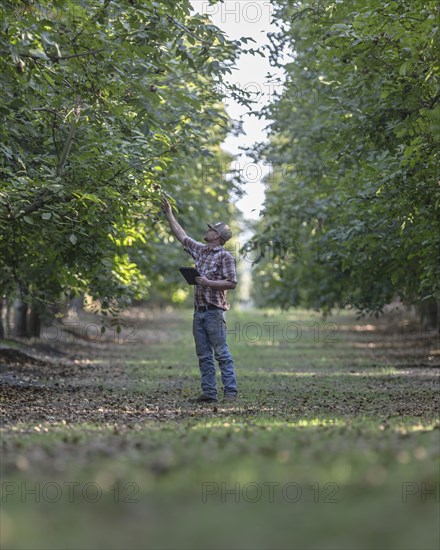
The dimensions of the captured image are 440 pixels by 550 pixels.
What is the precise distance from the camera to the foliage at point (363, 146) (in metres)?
10.7

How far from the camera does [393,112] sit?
12.5 metres

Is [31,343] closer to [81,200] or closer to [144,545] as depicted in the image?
[81,200]

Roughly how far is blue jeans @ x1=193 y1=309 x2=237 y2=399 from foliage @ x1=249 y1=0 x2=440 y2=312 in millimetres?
3307

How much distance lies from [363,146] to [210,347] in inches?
157

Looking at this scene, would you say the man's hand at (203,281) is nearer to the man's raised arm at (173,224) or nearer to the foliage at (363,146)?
the man's raised arm at (173,224)

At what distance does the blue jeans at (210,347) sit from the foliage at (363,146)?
10.9ft

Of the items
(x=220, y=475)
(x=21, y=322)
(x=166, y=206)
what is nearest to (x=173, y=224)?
(x=166, y=206)

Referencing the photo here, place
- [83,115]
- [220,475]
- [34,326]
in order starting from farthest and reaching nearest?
1. [34,326]
2. [83,115]
3. [220,475]

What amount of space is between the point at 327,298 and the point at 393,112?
17.8 m

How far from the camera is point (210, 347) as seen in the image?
12531 millimetres

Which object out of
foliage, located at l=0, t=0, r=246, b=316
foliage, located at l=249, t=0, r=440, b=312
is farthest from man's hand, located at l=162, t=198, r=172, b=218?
foliage, located at l=249, t=0, r=440, b=312

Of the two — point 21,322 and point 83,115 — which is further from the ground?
point 83,115

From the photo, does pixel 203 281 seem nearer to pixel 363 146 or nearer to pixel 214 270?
pixel 214 270

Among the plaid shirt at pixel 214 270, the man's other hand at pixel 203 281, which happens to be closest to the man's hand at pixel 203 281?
the man's other hand at pixel 203 281
